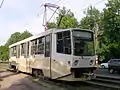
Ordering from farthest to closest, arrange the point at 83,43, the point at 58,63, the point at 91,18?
1. the point at 91,18
2. the point at 58,63
3. the point at 83,43

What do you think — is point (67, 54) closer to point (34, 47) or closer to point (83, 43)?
point (83, 43)

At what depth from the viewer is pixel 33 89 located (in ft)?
48.4

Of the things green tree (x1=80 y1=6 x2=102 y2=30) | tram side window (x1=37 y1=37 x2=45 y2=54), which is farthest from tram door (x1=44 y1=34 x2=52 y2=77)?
green tree (x1=80 y1=6 x2=102 y2=30)

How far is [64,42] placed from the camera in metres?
15.1

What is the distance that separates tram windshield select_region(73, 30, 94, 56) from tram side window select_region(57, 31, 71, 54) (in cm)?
34

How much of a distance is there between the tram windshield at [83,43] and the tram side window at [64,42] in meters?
0.34

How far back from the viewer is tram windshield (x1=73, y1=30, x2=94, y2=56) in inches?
587

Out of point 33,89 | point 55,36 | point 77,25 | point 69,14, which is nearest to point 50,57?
point 55,36

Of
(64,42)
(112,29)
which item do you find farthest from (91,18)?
(64,42)

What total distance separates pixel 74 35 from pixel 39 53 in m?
3.96

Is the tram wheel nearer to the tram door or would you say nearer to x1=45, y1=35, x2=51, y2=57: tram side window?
the tram door

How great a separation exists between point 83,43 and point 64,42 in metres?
1.10

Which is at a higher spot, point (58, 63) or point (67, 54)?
point (67, 54)

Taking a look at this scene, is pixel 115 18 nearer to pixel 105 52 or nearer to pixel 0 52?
pixel 105 52
